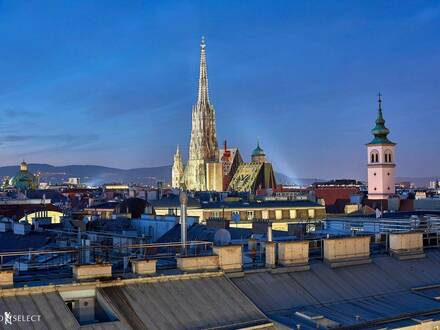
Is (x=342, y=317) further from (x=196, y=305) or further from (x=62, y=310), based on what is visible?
(x=62, y=310)

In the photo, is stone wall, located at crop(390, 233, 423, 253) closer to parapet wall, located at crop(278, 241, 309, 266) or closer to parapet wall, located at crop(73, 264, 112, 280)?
parapet wall, located at crop(278, 241, 309, 266)

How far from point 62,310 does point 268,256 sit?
985 cm

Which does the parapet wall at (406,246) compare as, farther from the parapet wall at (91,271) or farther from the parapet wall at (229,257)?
the parapet wall at (91,271)

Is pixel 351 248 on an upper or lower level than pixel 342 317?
upper

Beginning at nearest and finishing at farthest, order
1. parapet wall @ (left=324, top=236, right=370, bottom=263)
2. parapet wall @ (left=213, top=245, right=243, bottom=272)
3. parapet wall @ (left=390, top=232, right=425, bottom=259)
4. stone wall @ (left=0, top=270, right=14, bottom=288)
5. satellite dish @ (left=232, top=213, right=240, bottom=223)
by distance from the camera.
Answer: stone wall @ (left=0, top=270, right=14, bottom=288)
parapet wall @ (left=213, top=245, right=243, bottom=272)
parapet wall @ (left=324, top=236, right=370, bottom=263)
parapet wall @ (left=390, top=232, right=425, bottom=259)
satellite dish @ (left=232, top=213, right=240, bottom=223)

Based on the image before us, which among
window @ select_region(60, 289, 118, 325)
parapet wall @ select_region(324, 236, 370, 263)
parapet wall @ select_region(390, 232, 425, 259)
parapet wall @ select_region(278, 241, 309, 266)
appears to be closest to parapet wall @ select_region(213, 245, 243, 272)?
parapet wall @ select_region(278, 241, 309, 266)

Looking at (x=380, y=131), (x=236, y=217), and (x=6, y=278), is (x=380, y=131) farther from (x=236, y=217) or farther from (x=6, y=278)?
(x=6, y=278)

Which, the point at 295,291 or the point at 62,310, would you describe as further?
the point at 295,291

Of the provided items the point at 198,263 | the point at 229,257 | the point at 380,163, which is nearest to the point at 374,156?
the point at 380,163

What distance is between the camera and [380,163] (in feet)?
483

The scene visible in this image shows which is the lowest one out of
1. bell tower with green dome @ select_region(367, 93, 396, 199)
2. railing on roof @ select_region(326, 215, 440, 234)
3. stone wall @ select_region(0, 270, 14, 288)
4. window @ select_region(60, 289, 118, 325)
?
window @ select_region(60, 289, 118, 325)

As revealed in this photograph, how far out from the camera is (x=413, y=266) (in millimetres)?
32062

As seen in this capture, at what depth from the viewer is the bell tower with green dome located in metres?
146

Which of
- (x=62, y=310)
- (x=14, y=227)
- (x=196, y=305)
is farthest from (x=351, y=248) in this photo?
(x=14, y=227)
